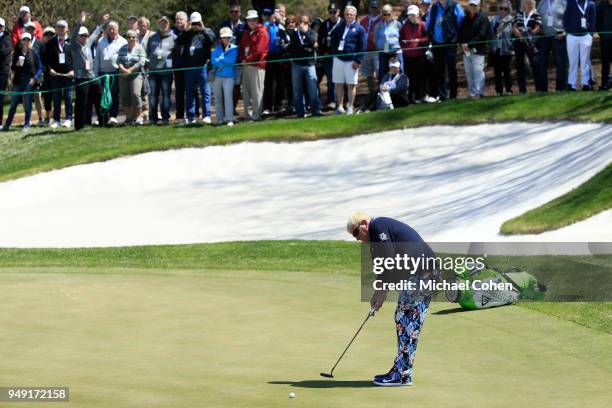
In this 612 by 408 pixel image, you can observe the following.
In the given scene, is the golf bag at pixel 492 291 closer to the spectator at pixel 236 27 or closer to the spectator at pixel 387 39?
the spectator at pixel 387 39

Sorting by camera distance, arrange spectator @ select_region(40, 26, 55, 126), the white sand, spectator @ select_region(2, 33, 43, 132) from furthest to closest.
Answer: spectator @ select_region(40, 26, 55, 126)
spectator @ select_region(2, 33, 43, 132)
the white sand

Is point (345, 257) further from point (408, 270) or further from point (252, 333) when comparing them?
point (408, 270)

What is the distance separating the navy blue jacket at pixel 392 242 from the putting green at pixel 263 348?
3.74 feet

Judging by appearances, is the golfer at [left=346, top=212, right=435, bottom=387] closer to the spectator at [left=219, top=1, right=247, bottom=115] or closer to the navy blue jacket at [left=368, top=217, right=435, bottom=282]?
the navy blue jacket at [left=368, top=217, right=435, bottom=282]

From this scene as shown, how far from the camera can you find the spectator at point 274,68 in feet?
93.8

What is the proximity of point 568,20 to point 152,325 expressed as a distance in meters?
14.5

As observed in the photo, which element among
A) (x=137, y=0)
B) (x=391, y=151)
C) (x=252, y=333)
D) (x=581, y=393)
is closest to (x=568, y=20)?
(x=391, y=151)

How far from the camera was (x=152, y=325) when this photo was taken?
13.8 meters

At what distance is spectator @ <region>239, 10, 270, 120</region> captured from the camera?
27.9 m

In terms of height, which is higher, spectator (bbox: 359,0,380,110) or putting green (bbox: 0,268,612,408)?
spectator (bbox: 359,0,380,110)

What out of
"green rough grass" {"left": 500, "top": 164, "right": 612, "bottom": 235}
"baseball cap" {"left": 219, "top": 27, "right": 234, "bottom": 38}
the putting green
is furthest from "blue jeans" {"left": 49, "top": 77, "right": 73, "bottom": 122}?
the putting green

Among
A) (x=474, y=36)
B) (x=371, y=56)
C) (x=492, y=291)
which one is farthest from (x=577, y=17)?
(x=492, y=291)

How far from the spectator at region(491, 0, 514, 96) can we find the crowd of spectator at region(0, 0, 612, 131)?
0.09 ft

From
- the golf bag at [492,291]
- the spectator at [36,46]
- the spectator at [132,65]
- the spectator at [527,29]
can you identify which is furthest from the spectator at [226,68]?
the golf bag at [492,291]
